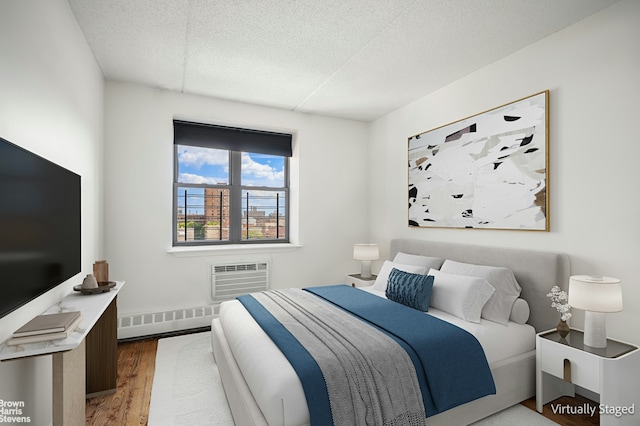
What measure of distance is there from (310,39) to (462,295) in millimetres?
2403

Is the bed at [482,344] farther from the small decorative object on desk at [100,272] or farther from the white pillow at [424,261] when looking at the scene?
the small decorative object on desk at [100,272]

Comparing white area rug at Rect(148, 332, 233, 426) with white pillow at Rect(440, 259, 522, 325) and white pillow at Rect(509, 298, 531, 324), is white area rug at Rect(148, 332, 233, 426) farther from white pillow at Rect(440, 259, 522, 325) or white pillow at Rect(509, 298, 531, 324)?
white pillow at Rect(509, 298, 531, 324)

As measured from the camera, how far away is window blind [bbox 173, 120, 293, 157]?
155 inches

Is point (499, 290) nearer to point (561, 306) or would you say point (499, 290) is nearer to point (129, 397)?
point (561, 306)

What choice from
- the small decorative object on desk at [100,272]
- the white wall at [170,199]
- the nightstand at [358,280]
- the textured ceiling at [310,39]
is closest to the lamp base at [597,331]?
the textured ceiling at [310,39]

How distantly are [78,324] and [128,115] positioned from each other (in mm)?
2712

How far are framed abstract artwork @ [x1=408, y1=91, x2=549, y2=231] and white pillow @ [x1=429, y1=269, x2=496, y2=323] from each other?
2.25 ft

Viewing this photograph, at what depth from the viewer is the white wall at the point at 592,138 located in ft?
7.01

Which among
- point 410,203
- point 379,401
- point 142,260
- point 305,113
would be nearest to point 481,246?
point 410,203

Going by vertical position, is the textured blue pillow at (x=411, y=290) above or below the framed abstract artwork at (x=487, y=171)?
below

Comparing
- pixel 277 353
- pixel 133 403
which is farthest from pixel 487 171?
pixel 133 403

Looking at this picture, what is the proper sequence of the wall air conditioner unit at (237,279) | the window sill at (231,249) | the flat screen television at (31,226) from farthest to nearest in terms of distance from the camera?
the wall air conditioner unit at (237,279), the window sill at (231,249), the flat screen television at (31,226)

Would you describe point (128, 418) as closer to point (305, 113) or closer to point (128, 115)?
point (128, 115)

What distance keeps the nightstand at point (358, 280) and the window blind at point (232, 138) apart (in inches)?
76.4
